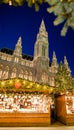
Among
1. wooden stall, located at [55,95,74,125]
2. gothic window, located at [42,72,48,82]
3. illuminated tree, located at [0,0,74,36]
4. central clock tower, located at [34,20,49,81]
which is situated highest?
central clock tower, located at [34,20,49,81]

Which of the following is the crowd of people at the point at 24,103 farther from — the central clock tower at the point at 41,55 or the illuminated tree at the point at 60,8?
the central clock tower at the point at 41,55

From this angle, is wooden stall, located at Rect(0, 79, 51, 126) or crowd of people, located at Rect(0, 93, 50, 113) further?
crowd of people, located at Rect(0, 93, 50, 113)

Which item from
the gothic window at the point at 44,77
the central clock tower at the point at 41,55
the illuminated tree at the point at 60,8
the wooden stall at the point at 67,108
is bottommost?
the wooden stall at the point at 67,108

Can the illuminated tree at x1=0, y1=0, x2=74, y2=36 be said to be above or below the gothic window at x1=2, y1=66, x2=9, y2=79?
below

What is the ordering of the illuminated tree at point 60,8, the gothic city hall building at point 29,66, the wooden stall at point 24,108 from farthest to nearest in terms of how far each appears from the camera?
the gothic city hall building at point 29,66 < the wooden stall at point 24,108 < the illuminated tree at point 60,8

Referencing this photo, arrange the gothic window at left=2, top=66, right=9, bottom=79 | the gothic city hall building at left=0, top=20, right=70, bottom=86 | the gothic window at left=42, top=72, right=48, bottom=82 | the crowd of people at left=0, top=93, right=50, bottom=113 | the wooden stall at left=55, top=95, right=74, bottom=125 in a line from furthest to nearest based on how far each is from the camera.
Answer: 1. the gothic window at left=42, top=72, right=48, bottom=82
2. the gothic city hall building at left=0, top=20, right=70, bottom=86
3. the gothic window at left=2, top=66, right=9, bottom=79
4. the wooden stall at left=55, top=95, right=74, bottom=125
5. the crowd of people at left=0, top=93, right=50, bottom=113

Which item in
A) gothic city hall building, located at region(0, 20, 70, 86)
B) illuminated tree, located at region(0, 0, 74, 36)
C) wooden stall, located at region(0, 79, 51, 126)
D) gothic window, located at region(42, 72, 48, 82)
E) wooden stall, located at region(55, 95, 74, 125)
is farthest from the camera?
gothic window, located at region(42, 72, 48, 82)

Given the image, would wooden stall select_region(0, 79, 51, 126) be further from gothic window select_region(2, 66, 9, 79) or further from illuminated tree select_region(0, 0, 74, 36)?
gothic window select_region(2, 66, 9, 79)

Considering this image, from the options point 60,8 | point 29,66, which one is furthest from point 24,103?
point 29,66

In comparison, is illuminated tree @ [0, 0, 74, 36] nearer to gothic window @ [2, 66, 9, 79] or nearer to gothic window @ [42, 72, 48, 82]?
gothic window @ [2, 66, 9, 79]

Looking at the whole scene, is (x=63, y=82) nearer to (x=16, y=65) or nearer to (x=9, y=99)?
(x=16, y=65)

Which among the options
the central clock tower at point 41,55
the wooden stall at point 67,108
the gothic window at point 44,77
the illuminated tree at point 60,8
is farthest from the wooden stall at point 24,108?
the gothic window at point 44,77

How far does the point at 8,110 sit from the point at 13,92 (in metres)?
0.93

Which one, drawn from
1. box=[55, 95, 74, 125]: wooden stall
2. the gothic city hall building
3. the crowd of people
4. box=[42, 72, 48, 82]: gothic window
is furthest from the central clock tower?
the crowd of people
